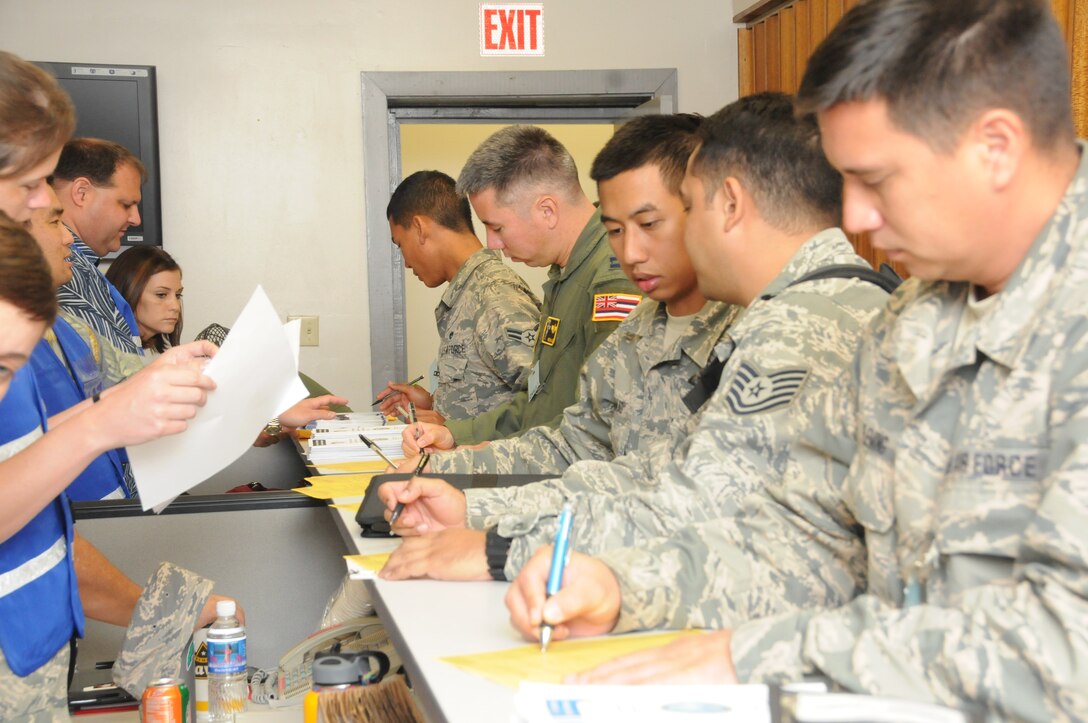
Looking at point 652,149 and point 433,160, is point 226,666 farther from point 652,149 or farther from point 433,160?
point 433,160

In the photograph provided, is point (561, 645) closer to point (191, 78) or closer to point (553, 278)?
point (553, 278)

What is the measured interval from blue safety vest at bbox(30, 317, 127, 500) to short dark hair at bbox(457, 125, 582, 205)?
1.22m

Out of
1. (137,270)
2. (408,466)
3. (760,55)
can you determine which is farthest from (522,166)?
(760,55)

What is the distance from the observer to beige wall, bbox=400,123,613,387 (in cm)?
595

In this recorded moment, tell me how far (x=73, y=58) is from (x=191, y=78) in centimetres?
47

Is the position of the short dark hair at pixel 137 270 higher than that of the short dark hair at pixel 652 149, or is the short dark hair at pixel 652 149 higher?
the short dark hair at pixel 652 149

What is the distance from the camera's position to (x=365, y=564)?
1.51 m

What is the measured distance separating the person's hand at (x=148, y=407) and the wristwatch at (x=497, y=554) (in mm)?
423

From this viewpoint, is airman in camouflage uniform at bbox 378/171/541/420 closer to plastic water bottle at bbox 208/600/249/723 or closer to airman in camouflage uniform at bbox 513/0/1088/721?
plastic water bottle at bbox 208/600/249/723

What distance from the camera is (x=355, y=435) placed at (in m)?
2.71

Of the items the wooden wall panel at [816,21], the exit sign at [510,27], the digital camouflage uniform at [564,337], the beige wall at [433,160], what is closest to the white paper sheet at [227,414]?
the digital camouflage uniform at [564,337]

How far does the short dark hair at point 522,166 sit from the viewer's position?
312cm

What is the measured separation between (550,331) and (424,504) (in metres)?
1.13

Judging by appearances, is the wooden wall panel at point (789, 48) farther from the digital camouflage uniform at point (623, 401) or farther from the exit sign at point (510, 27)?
the digital camouflage uniform at point (623, 401)
